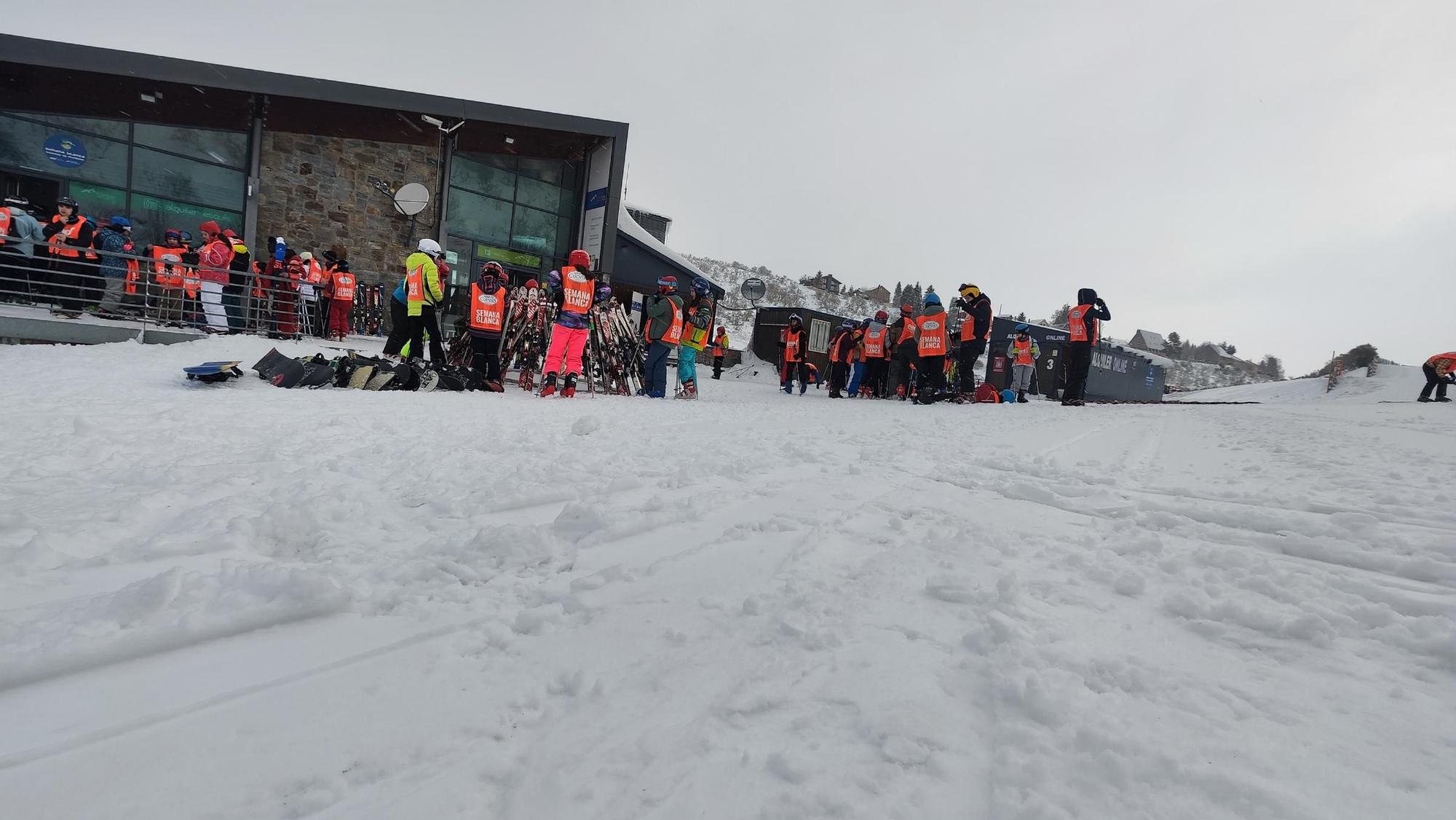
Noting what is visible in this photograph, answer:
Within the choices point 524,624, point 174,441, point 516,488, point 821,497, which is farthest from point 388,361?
point 524,624

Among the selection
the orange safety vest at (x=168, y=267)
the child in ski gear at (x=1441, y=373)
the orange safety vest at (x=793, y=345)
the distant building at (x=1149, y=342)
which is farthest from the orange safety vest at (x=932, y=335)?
the distant building at (x=1149, y=342)

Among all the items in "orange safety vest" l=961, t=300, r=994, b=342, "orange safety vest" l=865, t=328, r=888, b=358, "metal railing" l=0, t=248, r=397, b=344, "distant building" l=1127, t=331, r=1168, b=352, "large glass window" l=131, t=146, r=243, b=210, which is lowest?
"metal railing" l=0, t=248, r=397, b=344

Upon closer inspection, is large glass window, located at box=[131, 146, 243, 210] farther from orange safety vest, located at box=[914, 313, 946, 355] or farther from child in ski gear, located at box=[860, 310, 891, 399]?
orange safety vest, located at box=[914, 313, 946, 355]

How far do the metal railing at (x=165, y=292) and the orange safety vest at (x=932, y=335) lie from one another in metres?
9.61

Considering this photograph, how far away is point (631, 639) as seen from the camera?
4.97ft

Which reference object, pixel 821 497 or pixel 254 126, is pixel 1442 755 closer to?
pixel 821 497

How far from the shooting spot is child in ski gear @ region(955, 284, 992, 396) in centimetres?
1011

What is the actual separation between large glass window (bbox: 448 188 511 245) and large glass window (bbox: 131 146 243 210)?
4.01 metres

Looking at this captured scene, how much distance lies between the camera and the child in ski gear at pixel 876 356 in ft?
40.1

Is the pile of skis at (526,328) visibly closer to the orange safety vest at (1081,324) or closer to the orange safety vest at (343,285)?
the orange safety vest at (343,285)

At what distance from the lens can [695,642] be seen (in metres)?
1.50

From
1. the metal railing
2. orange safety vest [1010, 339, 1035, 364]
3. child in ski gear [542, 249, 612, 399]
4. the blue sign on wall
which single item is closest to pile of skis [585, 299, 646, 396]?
child in ski gear [542, 249, 612, 399]

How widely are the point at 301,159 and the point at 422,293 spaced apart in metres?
7.92

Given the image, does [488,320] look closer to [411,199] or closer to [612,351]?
[612,351]
